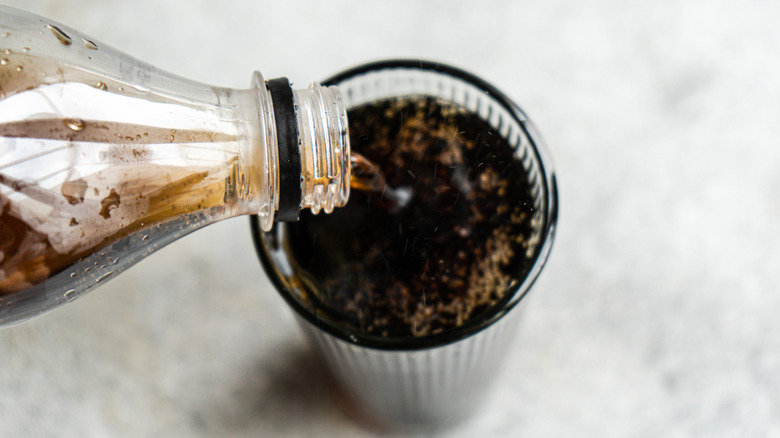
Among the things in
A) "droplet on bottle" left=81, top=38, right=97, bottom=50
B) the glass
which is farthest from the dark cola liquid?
"droplet on bottle" left=81, top=38, right=97, bottom=50

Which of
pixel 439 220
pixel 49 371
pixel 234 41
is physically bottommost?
pixel 49 371

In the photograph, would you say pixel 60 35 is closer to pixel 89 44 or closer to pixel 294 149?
pixel 89 44

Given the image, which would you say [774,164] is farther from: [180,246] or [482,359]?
[180,246]

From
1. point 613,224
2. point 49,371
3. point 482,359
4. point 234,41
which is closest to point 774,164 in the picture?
point 613,224

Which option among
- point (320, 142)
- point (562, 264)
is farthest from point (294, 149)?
point (562, 264)

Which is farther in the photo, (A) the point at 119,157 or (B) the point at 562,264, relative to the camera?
(B) the point at 562,264

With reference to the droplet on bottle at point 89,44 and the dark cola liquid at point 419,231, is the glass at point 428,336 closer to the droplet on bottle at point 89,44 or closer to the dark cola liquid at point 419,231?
the dark cola liquid at point 419,231

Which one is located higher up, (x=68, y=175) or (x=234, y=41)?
(x=234, y=41)
